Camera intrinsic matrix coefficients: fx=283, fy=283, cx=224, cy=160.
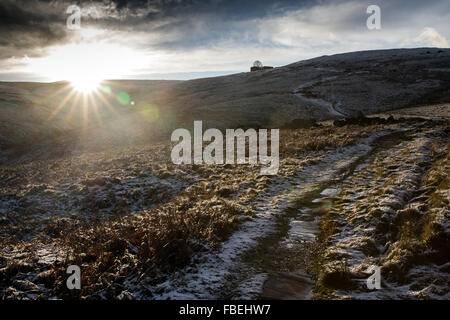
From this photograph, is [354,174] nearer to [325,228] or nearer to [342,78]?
[325,228]

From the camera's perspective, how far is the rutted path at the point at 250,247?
6770 millimetres

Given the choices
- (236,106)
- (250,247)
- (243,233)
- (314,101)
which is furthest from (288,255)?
(314,101)

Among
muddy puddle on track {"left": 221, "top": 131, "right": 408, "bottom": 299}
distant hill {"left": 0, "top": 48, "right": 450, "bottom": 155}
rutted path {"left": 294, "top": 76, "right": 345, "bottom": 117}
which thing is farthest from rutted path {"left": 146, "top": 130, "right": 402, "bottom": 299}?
rutted path {"left": 294, "top": 76, "right": 345, "bottom": 117}

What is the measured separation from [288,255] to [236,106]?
1948 inches

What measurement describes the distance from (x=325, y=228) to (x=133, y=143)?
112 feet

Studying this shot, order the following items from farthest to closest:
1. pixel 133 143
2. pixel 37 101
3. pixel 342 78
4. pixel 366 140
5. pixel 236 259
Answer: pixel 342 78 < pixel 37 101 < pixel 133 143 < pixel 366 140 < pixel 236 259

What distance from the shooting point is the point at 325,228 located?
10.0 m

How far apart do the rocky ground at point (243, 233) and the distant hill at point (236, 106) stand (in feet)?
85.4

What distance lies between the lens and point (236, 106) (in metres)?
56.2

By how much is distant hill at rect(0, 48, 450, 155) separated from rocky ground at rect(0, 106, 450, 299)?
26.0 m

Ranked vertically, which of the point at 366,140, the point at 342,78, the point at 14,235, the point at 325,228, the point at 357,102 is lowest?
the point at 14,235

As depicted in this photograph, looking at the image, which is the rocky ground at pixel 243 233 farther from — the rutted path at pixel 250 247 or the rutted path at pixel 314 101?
the rutted path at pixel 314 101

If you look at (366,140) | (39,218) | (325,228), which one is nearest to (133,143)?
(39,218)

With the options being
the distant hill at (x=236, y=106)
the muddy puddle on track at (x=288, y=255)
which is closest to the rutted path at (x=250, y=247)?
the muddy puddle on track at (x=288, y=255)
